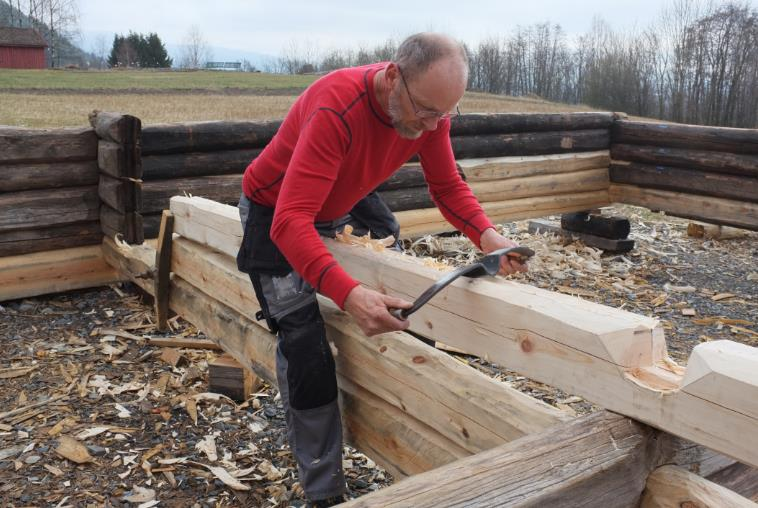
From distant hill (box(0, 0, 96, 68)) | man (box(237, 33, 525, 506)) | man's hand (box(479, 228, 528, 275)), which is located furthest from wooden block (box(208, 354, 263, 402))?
distant hill (box(0, 0, 96, 68))

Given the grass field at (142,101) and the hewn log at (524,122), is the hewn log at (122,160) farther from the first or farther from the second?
the grass field at (142,101)

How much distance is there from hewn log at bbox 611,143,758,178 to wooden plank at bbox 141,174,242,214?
5100mm

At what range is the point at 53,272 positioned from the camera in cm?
613

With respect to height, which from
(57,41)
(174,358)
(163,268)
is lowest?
(174,358)

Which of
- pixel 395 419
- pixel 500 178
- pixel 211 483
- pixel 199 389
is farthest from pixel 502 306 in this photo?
pixel 500 178

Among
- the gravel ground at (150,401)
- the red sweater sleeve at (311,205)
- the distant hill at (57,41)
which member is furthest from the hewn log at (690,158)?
the distant hill at (57,41)

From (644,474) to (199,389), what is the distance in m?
3.26

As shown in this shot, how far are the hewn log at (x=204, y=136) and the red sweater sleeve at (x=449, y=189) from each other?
3.60 m

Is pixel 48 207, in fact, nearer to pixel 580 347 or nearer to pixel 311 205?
pixel 311 205

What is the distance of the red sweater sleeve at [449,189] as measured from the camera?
3203mm

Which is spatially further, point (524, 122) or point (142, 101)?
point (142, 101)

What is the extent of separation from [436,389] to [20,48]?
6146cm

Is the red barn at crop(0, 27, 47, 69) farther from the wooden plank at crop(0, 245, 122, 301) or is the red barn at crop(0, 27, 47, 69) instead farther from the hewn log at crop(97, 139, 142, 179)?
the hewn log at crop(97, 139, 142, 179)

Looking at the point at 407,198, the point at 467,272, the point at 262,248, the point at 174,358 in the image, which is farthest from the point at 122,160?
the point at 467,272
